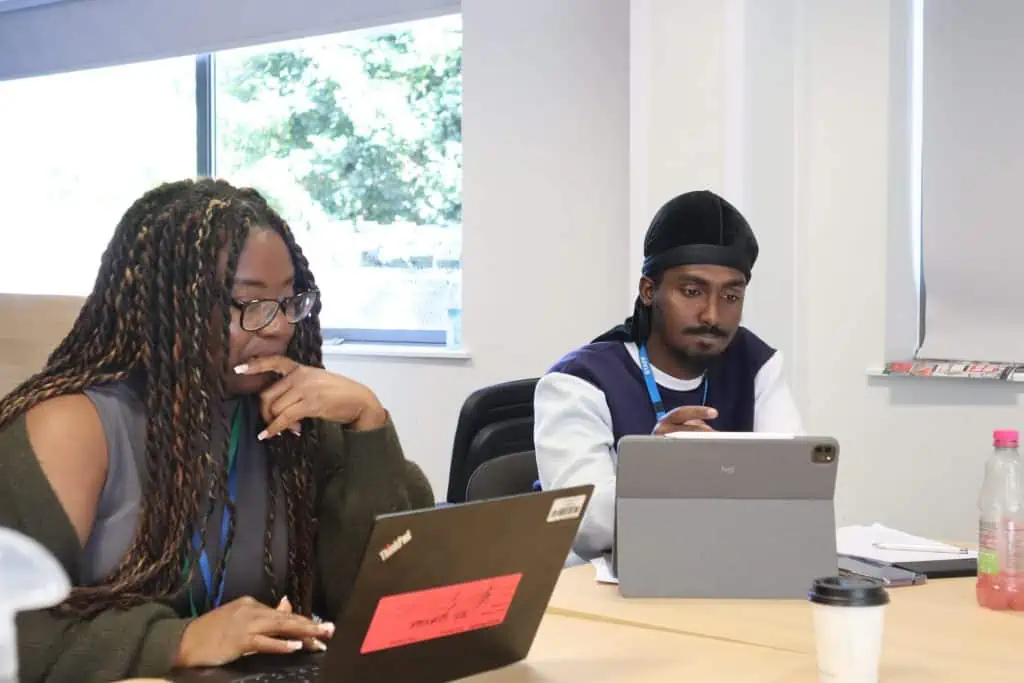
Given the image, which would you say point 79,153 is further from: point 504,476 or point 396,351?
point 504,476

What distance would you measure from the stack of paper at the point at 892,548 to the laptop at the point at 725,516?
30cm

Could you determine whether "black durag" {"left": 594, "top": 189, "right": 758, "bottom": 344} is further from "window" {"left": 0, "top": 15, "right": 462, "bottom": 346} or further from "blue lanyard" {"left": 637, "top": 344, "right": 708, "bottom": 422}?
"window" {"left": 0, "top": 15, "right": 462, "bottom": 346}

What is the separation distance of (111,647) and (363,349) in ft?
11.2

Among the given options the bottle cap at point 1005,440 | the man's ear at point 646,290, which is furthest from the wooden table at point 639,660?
the man's ear at point 646,290

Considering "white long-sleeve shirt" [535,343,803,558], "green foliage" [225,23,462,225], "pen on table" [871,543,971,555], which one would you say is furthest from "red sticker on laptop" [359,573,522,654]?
"green foliage" [225,23,462,225]

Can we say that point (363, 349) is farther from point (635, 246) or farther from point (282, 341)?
point (282, 341)

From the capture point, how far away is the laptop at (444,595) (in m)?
1.21

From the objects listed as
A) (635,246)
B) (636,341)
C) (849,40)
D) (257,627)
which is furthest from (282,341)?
(849,40)

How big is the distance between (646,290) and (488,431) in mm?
433

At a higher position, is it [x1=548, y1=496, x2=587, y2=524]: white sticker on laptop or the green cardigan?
[x1=548, y1=496, x2=587, y2=524]: white sticker on laptop

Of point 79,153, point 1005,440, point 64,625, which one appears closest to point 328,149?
point 79,153

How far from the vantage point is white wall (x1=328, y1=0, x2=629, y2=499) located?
412cm

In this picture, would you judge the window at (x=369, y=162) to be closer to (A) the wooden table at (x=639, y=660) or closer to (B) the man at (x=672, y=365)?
(B) the man at (x=672, y=365)

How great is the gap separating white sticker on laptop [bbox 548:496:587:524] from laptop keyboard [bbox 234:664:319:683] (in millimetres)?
304
